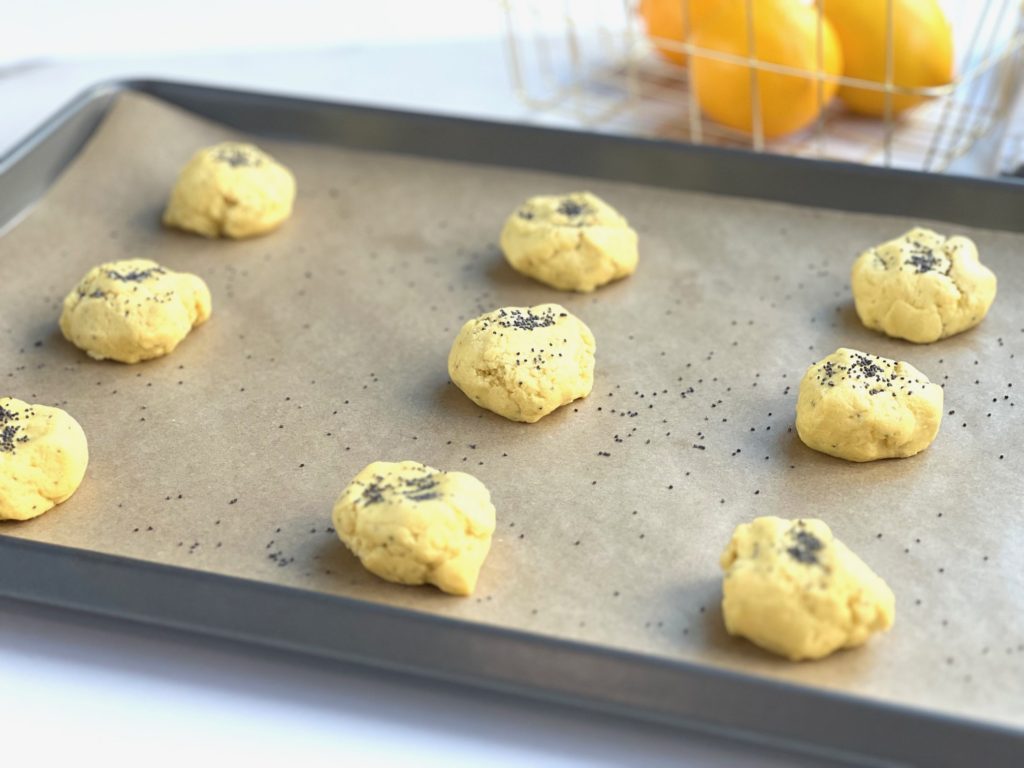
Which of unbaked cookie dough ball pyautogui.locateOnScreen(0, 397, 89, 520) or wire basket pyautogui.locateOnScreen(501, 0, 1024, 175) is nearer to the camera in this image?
unbaked cookie dough ball pyautogui.locateOnScreen(0, 397, 89, 520)

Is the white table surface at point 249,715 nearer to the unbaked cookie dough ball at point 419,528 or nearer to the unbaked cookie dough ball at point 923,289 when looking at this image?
the unbaked cookie dough ball at point 419,528

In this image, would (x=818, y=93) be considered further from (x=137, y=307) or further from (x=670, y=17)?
(x=137, y=307)

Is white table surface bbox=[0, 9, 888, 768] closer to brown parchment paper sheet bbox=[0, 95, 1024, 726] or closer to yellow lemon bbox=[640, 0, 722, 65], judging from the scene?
brown parchment paper sheet bbox=[0, 95, 1024, 726]

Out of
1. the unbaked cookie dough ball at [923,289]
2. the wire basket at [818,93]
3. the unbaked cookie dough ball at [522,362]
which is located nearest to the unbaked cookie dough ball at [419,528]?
the unbaked cookie dough ball at [522,362]

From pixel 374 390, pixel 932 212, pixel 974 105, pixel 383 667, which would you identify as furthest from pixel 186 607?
pixel 974 105

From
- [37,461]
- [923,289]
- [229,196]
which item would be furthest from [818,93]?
[37,461]

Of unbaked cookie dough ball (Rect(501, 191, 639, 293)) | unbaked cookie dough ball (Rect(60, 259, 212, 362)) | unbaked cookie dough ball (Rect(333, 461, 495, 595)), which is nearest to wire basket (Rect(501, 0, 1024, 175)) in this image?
unbaked cookie dough ball (Rect(501, 191, 639, 293))
